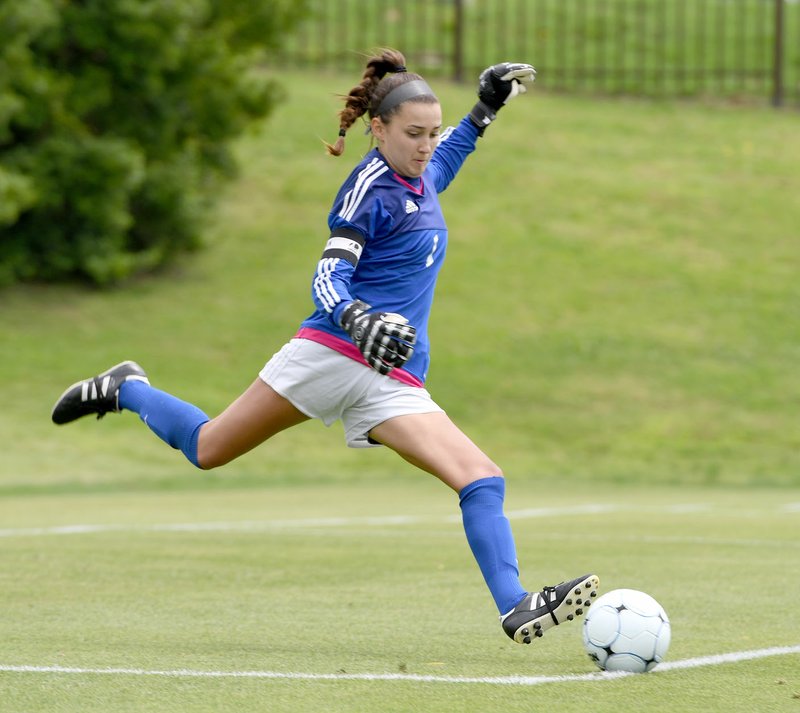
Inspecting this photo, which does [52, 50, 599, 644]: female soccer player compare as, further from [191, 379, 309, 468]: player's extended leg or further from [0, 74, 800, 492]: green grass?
[0, 74, 800, 492]: green grass

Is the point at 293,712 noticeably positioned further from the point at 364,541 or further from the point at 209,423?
the point at 364,541

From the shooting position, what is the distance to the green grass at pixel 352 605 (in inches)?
197

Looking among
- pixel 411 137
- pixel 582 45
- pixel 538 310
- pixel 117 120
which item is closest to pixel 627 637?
pixel 411 137

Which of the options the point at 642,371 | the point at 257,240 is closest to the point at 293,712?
the point at 642,371

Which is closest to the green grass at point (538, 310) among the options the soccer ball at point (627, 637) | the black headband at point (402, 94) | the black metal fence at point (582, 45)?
the black metal fence at point (582, 45)

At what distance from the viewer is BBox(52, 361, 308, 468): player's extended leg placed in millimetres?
6094

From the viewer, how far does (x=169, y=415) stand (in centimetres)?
669

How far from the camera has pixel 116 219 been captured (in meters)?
21.5

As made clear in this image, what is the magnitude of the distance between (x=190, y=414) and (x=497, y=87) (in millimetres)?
2159

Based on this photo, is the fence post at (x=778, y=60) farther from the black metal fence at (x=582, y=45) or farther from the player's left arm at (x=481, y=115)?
the player's left arm at (x=481, y=115)

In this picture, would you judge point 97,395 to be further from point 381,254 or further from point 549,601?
point 549,601

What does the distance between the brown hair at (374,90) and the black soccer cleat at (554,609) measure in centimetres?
200

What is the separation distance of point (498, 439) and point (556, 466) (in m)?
1.01

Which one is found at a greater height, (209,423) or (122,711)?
(209,423)
